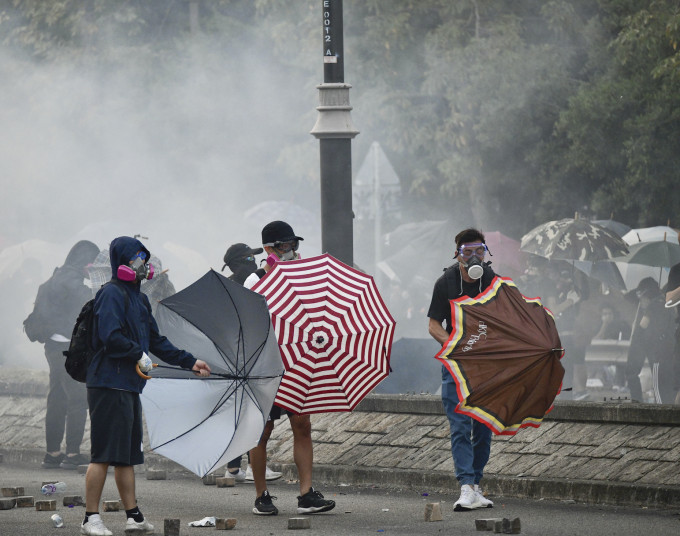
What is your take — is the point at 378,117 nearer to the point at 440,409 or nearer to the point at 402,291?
the point at 402,291

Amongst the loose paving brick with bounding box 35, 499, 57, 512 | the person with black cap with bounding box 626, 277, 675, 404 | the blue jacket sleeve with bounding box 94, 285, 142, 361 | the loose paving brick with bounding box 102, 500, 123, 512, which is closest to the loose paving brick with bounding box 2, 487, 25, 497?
the loose paving brick with bounding box 35, 499, 57, 512

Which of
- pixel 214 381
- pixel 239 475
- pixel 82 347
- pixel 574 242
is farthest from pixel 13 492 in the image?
pixel 574 242

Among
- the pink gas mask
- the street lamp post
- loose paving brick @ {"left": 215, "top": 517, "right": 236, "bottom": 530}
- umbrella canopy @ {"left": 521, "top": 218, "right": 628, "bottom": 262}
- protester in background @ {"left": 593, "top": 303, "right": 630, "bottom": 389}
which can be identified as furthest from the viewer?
protester in background @ {"left": 593, "top": 303, "right": 630, "bottom": 389}

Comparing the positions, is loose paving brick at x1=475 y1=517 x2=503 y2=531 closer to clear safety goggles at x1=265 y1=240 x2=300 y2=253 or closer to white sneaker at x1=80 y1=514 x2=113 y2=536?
white sneaker at x1=80 y1=514 x2=113 y2=536

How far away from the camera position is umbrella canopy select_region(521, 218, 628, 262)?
1706 centimetres

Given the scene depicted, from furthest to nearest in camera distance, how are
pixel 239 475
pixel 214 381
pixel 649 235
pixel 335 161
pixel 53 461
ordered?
1. pixel 649 235
2. pixel 53 461
3. pixel 335 161
4. pixel 239 475
5. pixel 214 381

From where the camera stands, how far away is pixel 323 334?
9.12m

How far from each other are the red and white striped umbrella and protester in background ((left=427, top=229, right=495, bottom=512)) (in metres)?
0.36

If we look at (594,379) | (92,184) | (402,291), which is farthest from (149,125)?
(594,379)

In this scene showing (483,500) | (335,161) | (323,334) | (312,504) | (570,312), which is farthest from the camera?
(570,312)

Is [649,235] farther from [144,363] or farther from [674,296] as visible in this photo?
[144,363]

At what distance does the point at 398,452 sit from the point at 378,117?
18525 millimetres

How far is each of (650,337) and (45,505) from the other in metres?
7.68

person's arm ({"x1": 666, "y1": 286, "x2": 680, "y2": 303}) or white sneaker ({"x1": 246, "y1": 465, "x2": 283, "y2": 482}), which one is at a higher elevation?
person's arm ({"x1": 666, "y1": 286, "x2": 680, "y2": 303})
